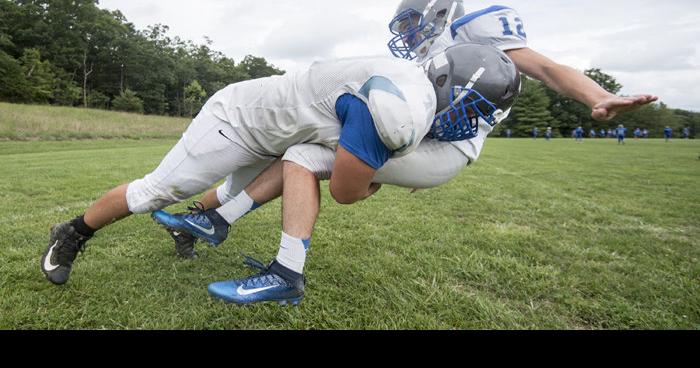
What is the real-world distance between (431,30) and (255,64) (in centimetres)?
8720

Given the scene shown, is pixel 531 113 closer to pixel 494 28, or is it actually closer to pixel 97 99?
pixel 97 99

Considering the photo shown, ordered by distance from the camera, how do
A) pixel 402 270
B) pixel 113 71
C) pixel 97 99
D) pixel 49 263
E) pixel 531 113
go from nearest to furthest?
pixel 49 263, pixel 402 270, pixel 97 99, pixel 113 71, pixel 531 113

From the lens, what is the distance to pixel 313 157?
212 centimetres

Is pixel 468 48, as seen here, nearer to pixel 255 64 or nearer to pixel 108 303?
pixel 108 303

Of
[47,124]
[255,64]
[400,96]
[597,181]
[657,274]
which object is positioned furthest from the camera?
[255,64]

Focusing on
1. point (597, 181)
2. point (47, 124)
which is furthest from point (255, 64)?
point (597, 181)

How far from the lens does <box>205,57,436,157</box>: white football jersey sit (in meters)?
1.78

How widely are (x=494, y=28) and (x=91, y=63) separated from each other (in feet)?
191

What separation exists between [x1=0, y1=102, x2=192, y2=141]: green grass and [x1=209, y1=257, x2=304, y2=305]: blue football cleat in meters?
18.6

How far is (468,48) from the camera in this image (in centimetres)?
209

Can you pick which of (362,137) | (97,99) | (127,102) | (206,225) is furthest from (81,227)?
(97,99)

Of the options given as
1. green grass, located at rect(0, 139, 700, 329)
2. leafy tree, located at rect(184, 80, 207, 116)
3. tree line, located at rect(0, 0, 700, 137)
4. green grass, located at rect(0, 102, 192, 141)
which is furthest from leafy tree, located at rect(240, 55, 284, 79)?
green grass, located at rect(0, 139, 700, 329)

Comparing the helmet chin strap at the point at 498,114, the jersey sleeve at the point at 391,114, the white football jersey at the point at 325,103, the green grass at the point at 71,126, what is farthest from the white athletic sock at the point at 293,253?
the green grass at the point at 71,126

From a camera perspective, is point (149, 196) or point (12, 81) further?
point (12, 81)
